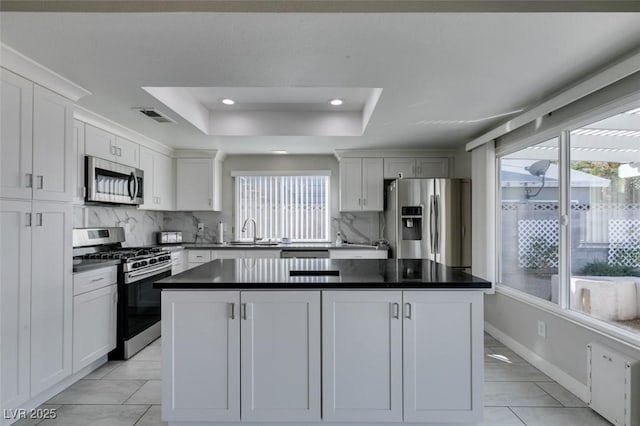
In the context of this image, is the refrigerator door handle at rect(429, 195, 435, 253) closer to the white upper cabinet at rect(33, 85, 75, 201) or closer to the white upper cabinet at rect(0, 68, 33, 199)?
the white upper cabinet at rect(33, 85, 75, 201)

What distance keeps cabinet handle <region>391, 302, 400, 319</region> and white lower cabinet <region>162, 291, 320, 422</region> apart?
424 mm

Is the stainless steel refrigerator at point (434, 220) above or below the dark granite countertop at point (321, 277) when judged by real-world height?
above

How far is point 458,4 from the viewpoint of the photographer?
1.69 m

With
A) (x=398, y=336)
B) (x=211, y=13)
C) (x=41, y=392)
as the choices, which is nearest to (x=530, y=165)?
(x=398, y=336)

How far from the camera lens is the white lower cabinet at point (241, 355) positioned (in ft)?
6.65

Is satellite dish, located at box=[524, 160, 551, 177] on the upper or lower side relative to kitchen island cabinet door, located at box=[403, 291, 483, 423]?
upper

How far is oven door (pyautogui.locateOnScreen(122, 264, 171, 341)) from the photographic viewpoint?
3.31 meters

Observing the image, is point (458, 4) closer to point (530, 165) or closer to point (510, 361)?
point (530, 165)

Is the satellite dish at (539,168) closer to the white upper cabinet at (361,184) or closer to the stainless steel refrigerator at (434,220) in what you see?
the stainless steel refrigerator at (434,220)

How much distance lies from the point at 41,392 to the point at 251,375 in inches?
62.0

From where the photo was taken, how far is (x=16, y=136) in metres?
2.22

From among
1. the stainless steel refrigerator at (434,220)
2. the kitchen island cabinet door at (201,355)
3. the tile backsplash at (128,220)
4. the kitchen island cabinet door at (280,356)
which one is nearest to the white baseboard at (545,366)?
Result: the stainless steel refrigerator at (434,220)

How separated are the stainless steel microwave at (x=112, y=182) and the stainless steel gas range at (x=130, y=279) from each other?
39 centimetres

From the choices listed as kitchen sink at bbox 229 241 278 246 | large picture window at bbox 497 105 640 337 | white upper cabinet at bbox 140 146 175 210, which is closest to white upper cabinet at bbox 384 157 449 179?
large picture window at bbox 497 105 640 337
